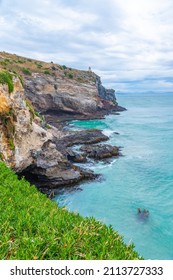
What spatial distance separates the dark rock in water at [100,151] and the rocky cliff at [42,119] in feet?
0.64

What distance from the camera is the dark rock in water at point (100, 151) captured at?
139ft

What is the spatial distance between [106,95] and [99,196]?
92.9 metres

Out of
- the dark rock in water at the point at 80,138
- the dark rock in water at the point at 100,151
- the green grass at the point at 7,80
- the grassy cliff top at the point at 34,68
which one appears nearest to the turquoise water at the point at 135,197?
the dark rock in water at the point at 100,151

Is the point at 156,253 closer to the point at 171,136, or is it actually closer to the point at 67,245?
the point at 67,245

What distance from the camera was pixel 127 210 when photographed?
85.8ft

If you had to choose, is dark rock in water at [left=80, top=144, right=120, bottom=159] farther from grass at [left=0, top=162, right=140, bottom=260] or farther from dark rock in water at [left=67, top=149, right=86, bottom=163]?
grass at [left=0, top=162, right=140, bottom=260]

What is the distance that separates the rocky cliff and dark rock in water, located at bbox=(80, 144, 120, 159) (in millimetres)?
194

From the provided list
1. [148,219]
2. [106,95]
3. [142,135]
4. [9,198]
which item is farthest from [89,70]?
[9,198]

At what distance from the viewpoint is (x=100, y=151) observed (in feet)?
141

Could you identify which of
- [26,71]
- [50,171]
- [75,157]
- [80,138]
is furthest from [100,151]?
[26,71]

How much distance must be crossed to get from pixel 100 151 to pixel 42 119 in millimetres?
16916

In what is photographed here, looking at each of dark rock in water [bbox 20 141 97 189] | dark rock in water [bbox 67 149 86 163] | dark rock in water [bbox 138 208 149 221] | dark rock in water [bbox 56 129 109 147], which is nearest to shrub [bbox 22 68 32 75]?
dark rock in water [bbox 56 129 109 147]

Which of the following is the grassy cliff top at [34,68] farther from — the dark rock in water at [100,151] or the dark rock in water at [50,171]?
the dark rock in water at [50,171]

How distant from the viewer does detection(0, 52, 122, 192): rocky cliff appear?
68.3 feet
